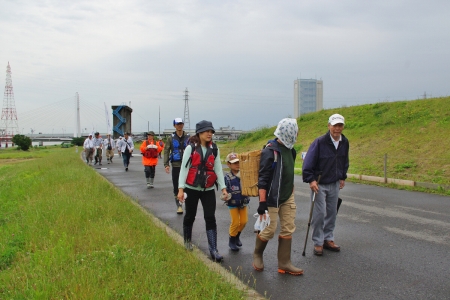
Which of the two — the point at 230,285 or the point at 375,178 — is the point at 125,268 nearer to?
the point at 230,285

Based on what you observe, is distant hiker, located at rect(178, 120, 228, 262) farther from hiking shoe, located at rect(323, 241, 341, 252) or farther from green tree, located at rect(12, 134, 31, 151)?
green tree, located at rect(12, 134, 31, 151)

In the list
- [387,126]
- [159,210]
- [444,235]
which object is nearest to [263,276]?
[444,235]

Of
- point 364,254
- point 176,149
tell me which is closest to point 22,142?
point 176,149

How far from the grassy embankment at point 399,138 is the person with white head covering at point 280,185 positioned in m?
8.34

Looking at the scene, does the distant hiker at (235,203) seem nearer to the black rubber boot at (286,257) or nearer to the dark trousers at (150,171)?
the black rubber boot at (286,257)

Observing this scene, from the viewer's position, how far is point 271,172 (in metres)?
4.76

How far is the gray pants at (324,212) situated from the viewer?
573 cm

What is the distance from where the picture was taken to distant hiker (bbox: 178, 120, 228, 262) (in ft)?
17.5

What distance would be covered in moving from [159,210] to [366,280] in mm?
5313

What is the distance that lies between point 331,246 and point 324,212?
51 centimetres

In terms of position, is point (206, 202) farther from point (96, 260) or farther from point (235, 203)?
point (96, 260)

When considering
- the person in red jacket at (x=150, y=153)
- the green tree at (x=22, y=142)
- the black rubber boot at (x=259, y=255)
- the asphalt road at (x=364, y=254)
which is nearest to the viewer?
the asphalt road at (x=364, y=254)

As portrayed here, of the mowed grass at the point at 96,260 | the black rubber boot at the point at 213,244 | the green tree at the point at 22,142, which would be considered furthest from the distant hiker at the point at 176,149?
the green tree at the point at 22,142

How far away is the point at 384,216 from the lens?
8.10 metres
